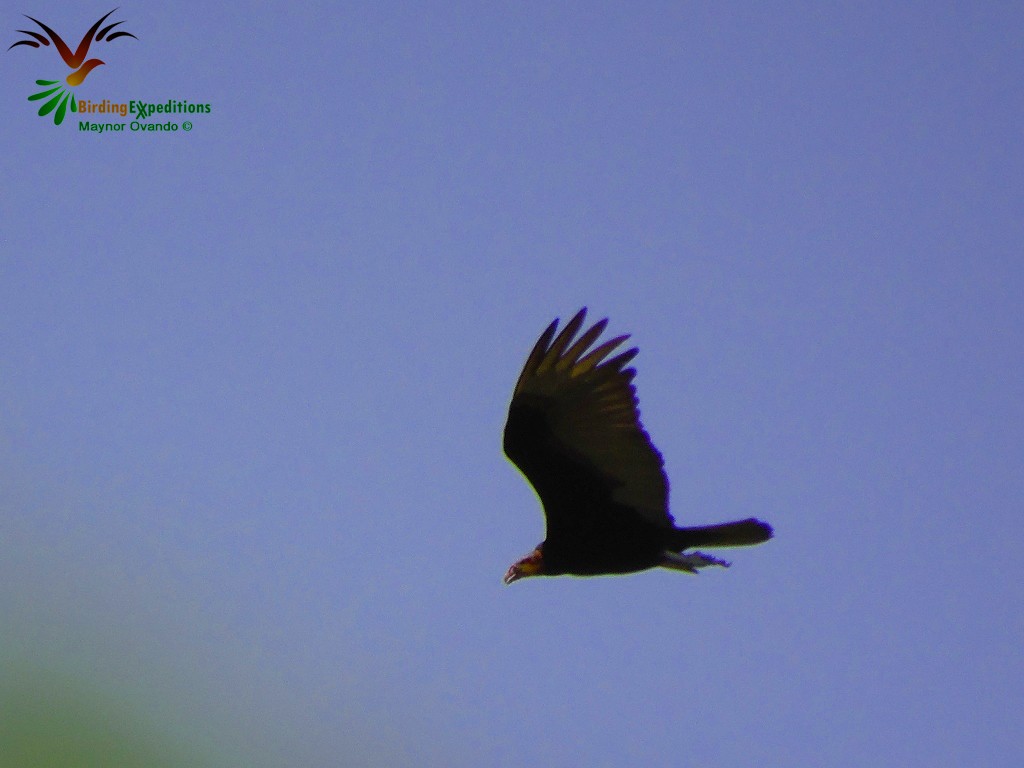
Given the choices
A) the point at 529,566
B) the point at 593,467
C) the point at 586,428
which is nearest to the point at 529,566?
the point at 529,566

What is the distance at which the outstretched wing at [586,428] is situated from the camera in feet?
26.3

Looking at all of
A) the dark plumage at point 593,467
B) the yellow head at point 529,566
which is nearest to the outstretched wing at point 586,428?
the dark plumage at point 593,467

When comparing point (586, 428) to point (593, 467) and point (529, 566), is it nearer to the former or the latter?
point (593, 467)

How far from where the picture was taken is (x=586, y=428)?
812 cm

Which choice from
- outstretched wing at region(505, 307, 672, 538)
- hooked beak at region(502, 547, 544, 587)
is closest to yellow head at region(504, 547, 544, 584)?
hooked beak at region(502, 547, 544, 587)

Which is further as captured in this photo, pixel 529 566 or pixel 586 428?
pixel 529 566

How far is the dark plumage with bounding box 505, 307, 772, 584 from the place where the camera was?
803 cm

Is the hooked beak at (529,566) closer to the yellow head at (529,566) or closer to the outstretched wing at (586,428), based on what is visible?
the yellow head at (529,566)

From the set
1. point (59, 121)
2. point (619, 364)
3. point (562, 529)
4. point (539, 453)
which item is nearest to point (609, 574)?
point (562, 529)

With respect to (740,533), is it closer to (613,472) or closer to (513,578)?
(613,472)

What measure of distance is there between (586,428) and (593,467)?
31 cm

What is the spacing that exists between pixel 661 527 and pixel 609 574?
0.59 metres

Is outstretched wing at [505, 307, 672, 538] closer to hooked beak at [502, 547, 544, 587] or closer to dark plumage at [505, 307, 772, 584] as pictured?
dark plumage at [505, 307, 772, 584]

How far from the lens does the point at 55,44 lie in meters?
15.0
